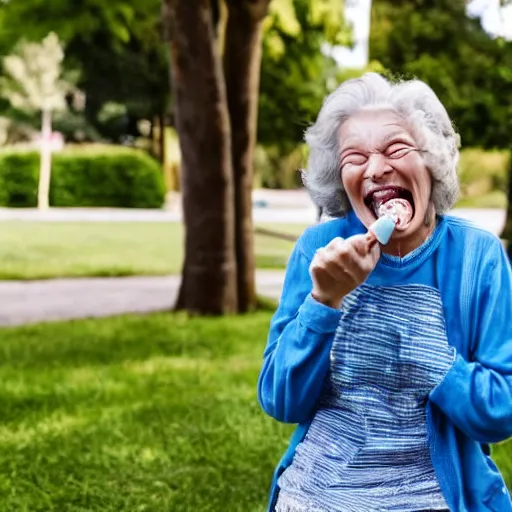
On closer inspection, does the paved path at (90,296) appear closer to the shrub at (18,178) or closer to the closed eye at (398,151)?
the closed eye at (398,151)

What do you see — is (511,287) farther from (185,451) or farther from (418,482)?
(185,451)

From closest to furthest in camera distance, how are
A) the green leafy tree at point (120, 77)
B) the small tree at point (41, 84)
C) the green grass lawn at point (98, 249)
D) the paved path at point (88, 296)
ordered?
the paved path at point (88, 296) < the green grass lawn at point (98, 249) < the small tree at point (41, 84) < the green leafy tree at point (120, 77)

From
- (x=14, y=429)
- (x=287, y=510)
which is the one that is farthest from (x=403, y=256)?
(x=14, y=429)

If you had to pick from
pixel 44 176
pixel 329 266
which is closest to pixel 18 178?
pixel 44 176

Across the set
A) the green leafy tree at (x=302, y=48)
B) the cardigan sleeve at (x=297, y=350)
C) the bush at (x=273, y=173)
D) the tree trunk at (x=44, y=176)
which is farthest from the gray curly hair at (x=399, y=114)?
the bush at (x=273, y=173)

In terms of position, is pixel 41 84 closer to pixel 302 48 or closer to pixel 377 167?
pixel 302 48

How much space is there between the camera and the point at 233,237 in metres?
8.17

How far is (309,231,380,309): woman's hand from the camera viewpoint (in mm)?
1513

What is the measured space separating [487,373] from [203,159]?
6340mm

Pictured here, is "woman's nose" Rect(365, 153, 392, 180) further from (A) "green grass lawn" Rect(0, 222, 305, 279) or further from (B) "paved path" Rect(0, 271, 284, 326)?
(A) "green grass lawn" Rect(0, 222, 305, 279)

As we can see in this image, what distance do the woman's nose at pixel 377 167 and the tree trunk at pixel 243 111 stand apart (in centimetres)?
664

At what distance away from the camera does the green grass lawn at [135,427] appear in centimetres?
354

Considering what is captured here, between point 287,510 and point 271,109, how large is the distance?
13.2m

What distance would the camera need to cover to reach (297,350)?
1.63 metres
